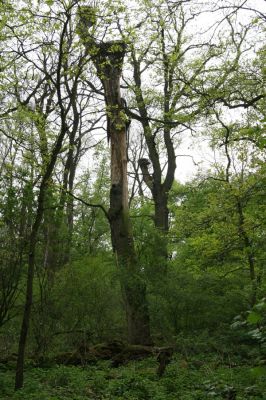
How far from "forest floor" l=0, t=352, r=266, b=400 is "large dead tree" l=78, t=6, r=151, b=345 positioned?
174 centimetres

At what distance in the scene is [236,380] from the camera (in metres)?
7.21

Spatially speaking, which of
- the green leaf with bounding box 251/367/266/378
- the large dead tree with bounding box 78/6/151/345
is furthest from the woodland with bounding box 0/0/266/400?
the green leaf with bounding box 251/367/266/378

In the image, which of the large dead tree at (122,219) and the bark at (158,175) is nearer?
the large dead tree at (122,219)

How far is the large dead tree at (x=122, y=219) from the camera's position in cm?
1102

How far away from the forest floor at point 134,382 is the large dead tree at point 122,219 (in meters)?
1.74

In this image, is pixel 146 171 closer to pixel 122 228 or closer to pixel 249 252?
pixel 122 228

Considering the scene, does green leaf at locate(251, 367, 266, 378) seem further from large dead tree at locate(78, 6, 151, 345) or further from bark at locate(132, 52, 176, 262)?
bark at locate(132, 52, 176, 262)

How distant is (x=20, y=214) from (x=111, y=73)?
19.9ft

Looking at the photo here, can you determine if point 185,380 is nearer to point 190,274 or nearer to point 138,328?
point 138,328

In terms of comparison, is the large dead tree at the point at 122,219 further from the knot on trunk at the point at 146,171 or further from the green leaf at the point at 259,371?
the green leaf at the point at 259,371

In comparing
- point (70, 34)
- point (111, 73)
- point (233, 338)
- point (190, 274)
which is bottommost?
point (233, 338)

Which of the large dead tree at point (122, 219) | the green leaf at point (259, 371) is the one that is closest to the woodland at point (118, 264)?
the large dead tree at point (122, 219)

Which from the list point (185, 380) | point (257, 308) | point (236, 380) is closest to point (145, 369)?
point (185, 380)

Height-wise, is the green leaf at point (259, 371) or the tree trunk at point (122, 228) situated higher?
the tree trunk at point (122, 228)
